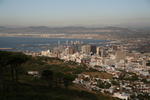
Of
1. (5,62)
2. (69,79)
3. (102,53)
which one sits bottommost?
(102,53)

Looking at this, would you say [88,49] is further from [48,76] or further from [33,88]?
[33,88]

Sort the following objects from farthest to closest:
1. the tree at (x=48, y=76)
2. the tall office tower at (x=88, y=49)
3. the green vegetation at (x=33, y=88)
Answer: the tall office tower at (x=88, y=49)
the tree at (x=48, y=76)
the green vegetation at (x=33, y=88)

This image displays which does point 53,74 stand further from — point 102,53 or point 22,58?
point 102,53

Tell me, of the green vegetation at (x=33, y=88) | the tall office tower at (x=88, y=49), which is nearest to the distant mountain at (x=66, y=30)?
the tall office tower at (x=88, y=49)

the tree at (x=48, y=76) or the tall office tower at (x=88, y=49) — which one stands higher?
the tree at (x=48, y=76)

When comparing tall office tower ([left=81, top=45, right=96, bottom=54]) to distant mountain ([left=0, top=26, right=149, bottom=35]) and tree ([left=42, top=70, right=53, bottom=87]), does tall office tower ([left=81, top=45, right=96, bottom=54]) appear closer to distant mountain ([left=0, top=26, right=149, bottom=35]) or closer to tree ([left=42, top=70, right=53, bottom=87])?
tree ([left=42, top=70, right=53, bottom=87])

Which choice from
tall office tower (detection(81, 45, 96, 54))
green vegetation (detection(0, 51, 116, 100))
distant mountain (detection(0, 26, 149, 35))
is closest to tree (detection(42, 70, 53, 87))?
green vegetation (detection(0, 51, 116, 100))

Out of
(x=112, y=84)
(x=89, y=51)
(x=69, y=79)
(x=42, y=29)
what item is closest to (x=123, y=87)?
(x=112, y=84)

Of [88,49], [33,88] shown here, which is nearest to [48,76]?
[33,88]

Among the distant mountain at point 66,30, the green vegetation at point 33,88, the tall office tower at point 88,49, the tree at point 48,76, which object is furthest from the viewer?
the distant mountain at point 66,30

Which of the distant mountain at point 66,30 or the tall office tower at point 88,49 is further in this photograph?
the distant mountain at point 66,30

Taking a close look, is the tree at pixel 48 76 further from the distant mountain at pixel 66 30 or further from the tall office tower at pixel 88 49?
the distant mountain at pixel 66 30
